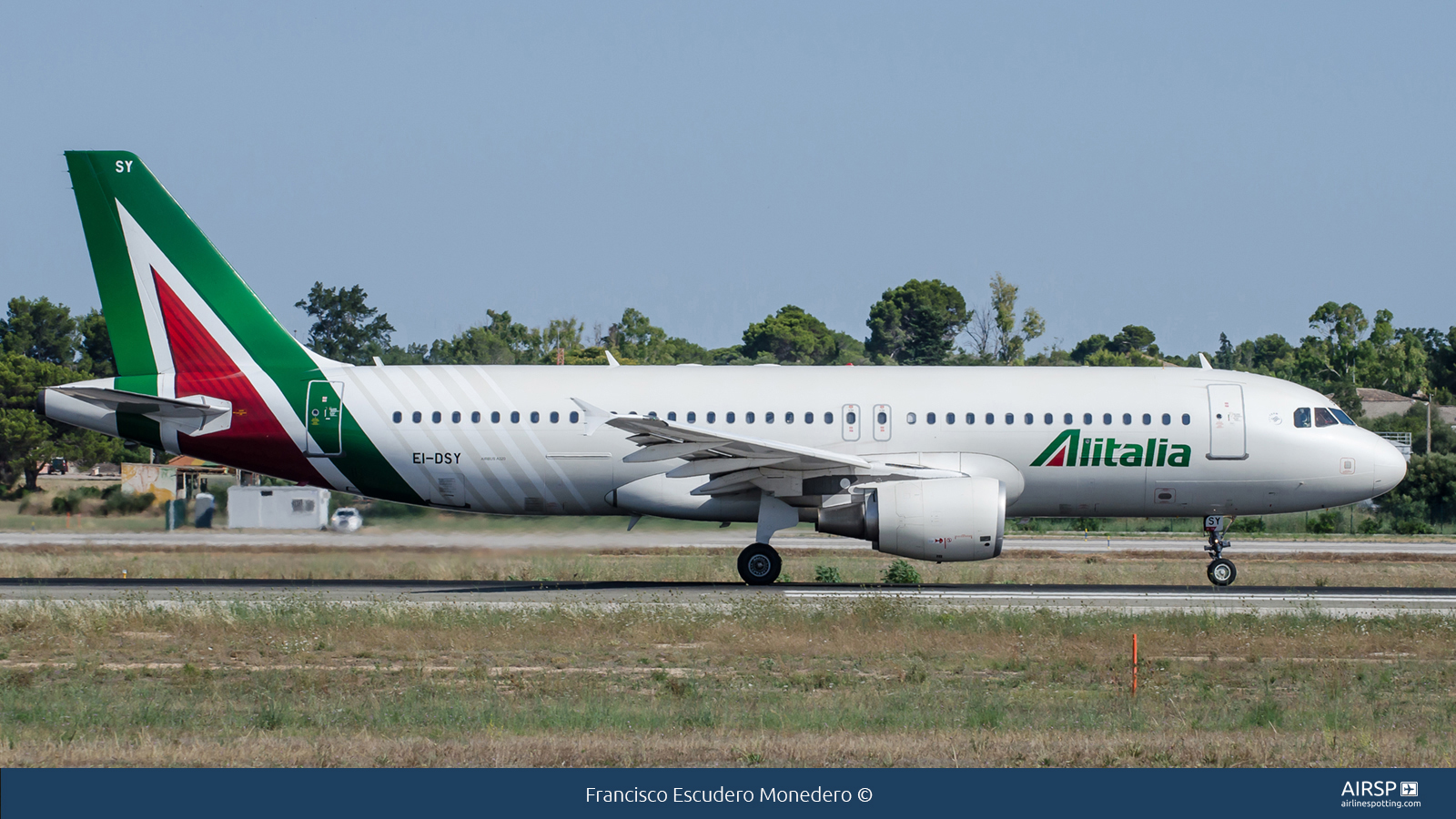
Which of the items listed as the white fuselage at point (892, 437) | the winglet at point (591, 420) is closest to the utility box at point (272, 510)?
the white fuselage at point (892, 437)

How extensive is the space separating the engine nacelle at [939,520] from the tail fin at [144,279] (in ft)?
33.7

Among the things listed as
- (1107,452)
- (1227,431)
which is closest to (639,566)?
(1107,452)

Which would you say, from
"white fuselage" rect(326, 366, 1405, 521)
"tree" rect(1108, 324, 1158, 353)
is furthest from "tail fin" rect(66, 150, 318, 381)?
"tree" rect(1108, 324, 1158, 353)

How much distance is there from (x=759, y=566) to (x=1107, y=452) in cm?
624

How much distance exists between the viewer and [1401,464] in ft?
77.9

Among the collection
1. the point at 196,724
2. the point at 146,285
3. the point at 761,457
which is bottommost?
the point at 196,724

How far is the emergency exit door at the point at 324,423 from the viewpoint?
23.0 metres

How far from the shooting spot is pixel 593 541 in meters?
23.9

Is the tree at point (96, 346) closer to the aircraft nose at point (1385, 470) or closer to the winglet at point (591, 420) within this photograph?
the winglet at point (591, 420)

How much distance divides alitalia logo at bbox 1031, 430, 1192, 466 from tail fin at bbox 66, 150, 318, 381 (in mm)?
12801

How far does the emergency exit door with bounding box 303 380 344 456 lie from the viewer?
2305 centimetres

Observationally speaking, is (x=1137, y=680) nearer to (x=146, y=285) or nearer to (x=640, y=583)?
(x=640, y=583)

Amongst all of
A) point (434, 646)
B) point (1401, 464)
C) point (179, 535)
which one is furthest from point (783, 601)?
point (179, 535)

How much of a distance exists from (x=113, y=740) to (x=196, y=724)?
3.09 feet
